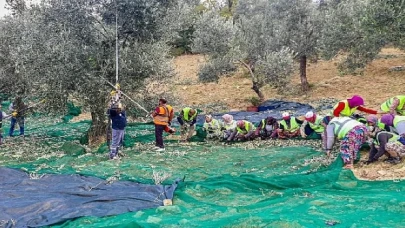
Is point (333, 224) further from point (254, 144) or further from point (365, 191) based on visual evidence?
point (254, 144)

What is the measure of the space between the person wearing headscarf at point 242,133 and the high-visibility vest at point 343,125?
521 cm

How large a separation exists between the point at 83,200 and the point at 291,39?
18.6 metres

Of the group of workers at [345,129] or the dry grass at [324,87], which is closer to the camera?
the group of workers at [345,129]

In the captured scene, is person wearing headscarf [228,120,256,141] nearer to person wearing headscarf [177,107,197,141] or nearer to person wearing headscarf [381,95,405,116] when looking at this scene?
person wearing headscarf [177,107,197,141]

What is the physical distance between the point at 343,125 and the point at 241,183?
9.37ft

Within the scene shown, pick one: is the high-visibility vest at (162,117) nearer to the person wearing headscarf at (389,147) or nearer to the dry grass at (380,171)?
the dry grass at (380,171)

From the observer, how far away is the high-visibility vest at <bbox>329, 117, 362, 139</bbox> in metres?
9.43

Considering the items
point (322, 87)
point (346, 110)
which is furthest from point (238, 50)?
point (346, 110)

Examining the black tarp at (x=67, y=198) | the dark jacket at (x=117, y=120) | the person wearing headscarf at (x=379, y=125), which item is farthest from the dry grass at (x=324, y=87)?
the black tarp at (x=67, y=198)

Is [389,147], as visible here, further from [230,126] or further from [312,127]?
[230,126]

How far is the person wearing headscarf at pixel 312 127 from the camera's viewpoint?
44.3 ft

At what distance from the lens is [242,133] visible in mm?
14984

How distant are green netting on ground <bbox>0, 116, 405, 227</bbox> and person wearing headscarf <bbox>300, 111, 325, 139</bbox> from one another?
14.9 inches

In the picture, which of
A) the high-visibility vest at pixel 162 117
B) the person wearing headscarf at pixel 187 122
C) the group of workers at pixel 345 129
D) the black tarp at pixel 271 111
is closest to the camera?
the group of workers at pixel 345 129
